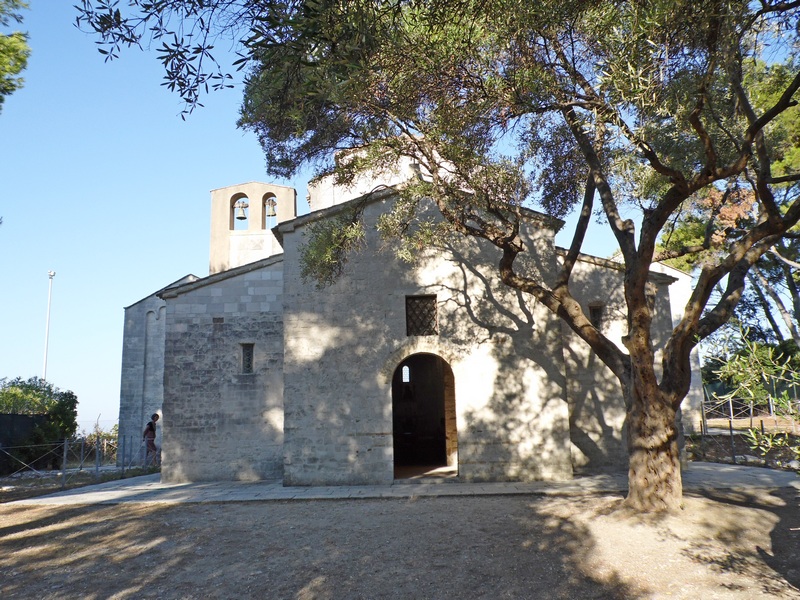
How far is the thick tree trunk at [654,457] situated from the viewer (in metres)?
8.15

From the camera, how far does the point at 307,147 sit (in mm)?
9977

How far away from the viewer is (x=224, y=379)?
13.2 metres

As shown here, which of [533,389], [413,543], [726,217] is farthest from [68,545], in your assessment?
[726,217]

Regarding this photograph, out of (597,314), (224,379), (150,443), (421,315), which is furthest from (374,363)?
(150,443)

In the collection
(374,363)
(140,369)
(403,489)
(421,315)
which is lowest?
(403,489)

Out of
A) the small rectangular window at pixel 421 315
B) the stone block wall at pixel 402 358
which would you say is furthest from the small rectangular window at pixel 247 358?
the small rectangular window at pixel 421 315

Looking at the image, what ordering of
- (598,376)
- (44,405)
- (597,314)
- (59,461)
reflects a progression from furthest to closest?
(44,405), (59,461), (597,314), (598,376)

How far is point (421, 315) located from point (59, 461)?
14.2 metres

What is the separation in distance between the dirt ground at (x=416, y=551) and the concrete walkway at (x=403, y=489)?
27.8 inches

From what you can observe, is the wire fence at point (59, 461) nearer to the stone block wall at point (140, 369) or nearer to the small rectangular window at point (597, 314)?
the stone block wall at point (140, 369)

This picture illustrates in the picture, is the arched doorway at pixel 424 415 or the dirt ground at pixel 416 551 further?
the arched doorway at pixel 424 415

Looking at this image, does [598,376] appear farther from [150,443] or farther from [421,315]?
[150,443]

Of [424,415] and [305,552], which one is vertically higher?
[424,415]

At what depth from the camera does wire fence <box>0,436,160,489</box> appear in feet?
51.3
